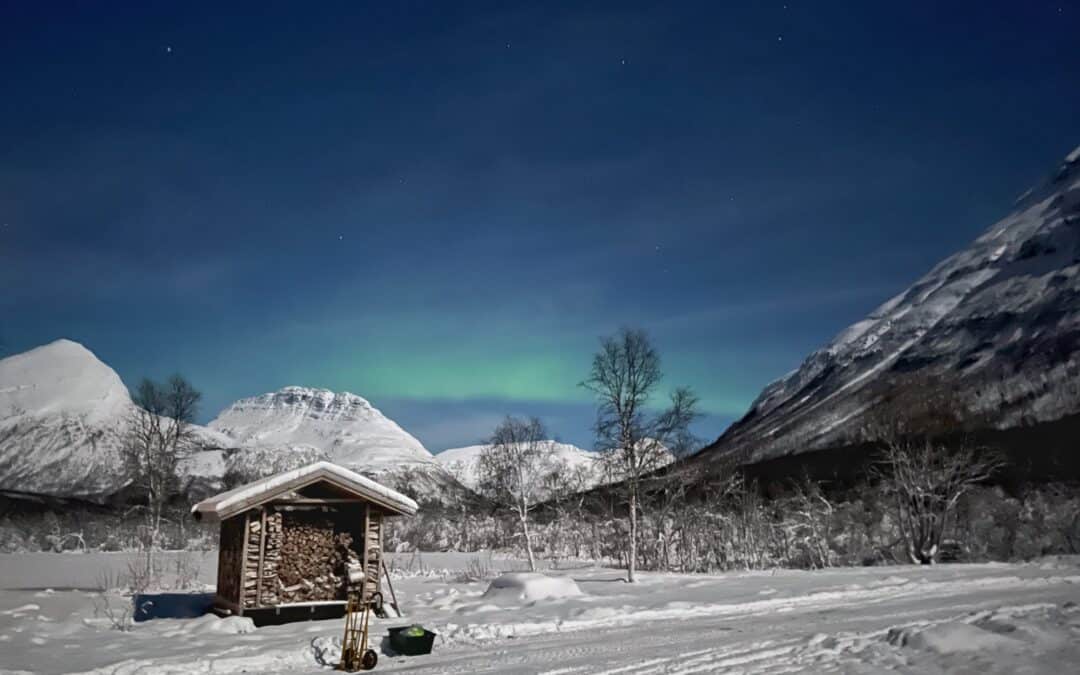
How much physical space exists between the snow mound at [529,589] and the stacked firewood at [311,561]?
14.4ft

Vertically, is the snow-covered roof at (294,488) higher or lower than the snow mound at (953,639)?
higher

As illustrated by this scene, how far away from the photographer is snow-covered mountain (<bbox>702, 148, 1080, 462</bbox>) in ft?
271

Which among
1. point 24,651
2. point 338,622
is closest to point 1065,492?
point 338,622

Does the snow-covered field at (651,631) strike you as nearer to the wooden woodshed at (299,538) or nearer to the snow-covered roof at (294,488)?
the wooden woodshed at (299,538)

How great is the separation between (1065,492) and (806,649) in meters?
40.0

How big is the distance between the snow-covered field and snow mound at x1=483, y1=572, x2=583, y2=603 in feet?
0.17

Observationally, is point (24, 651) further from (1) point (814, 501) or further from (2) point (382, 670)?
(1) point (814, 501)

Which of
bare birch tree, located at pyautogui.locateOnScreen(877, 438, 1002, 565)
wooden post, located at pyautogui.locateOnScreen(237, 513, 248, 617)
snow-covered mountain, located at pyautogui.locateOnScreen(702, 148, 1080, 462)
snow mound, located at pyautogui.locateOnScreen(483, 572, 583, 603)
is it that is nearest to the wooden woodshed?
wooden post, located at pyautogui.locateOnScreen(237, 513, 248, 617)

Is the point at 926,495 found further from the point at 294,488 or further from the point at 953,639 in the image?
the point at 294,488

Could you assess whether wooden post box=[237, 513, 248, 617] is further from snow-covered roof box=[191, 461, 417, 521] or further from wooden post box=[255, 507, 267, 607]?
snow-covered roof box=[191, 461, 417, 521]

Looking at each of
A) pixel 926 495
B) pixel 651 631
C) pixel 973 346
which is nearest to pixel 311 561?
pixel 651 631

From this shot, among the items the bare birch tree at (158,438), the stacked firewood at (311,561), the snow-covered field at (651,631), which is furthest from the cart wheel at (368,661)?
the bare birch tree at (158,438)

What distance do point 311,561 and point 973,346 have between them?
10885 cm

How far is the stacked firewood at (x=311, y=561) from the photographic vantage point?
61.7ft
